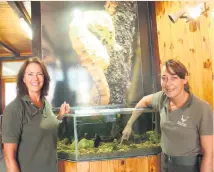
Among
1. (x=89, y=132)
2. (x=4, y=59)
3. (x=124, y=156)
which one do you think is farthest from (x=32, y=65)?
(x=4, y=59)

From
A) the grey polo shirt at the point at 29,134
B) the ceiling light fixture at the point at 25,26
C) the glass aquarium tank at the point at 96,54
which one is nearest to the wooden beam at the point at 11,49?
the ceiling light fixture at the point at 25,26

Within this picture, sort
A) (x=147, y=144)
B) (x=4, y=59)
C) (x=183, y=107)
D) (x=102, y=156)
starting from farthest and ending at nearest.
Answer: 1. (x=4, y=59)
2. (x=147, y=144)
3. (x=102, y=156)
4. (x=183, y=107)

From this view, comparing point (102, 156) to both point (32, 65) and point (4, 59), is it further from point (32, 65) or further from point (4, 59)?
point (4, 59)

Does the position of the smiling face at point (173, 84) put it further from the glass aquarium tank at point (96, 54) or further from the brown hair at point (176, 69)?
the glass aquarium tank at point (96, 54)

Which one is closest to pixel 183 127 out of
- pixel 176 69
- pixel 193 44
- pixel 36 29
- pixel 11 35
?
pixel 176 69

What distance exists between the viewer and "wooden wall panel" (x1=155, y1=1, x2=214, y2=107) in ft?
6.93

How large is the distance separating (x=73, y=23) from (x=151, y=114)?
151cm

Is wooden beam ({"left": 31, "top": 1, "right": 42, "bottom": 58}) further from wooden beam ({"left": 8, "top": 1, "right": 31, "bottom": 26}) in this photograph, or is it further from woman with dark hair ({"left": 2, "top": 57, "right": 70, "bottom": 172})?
woman with dark hair ({"left": 2, "top": 57, "right": 70, "bottom": 172})

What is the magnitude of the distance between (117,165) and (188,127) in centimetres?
87

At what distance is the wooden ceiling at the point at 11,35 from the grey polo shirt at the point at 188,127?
2826 mm

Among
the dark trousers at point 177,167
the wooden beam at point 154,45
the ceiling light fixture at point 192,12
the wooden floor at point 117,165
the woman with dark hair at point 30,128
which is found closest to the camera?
the woman with dark hair at point 30,128

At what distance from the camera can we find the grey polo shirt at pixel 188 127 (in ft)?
5.48

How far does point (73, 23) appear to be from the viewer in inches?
121

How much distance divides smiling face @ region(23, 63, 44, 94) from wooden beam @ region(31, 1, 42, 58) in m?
1.29
